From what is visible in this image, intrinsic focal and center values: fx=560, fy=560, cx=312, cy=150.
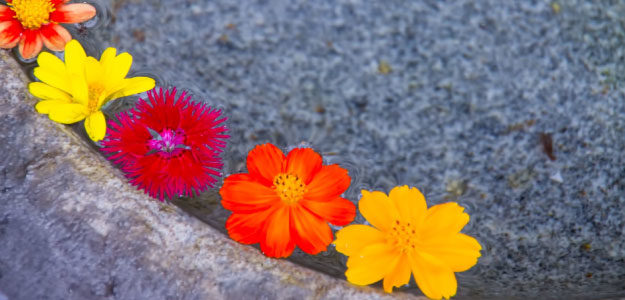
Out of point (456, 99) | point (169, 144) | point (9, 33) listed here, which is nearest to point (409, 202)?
point (456, 99)

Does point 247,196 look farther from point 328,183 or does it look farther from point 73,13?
point 73,13

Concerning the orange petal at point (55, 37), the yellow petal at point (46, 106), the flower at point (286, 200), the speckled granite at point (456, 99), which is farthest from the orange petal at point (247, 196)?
the orange petal at point (55, 37)

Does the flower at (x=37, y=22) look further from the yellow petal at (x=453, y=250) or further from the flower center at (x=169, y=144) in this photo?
the yellow petal at (x=453, y=250)

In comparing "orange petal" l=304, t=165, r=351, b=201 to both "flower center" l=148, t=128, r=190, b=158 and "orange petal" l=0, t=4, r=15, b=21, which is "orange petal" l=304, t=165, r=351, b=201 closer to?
"flower center" l=148, t=128, r=190, b=158

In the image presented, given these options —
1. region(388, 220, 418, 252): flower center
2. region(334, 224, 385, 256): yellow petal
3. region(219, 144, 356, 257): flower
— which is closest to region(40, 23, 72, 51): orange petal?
region(219, 144, 356, 257): flower

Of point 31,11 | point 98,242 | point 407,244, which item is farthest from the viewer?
point 31,11

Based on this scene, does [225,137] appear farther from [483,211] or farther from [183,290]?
[483,211]

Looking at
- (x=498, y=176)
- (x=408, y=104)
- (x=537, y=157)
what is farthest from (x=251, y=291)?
(x=537, y=157)
